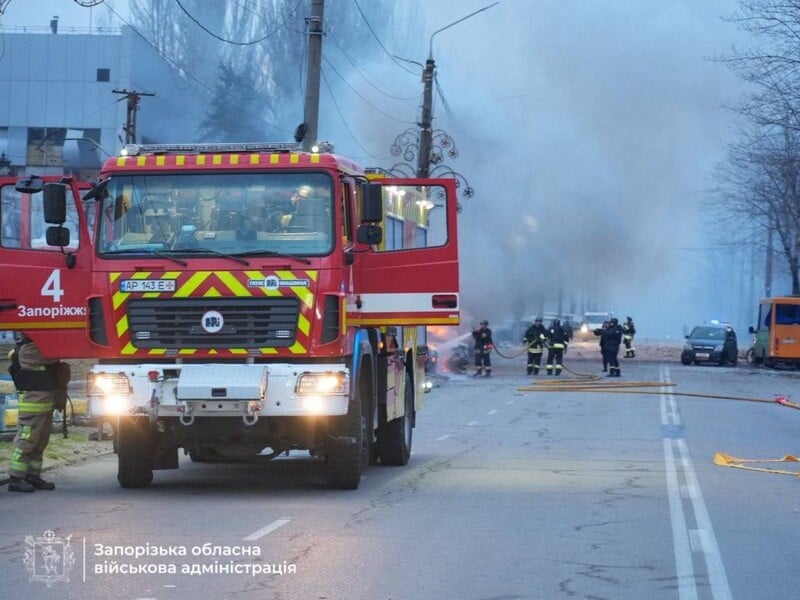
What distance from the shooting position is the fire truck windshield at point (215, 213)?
1145 centimetres

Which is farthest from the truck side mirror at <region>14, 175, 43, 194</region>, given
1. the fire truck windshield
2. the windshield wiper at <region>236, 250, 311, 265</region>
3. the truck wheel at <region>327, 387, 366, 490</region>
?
the truck wheel at <region>327, 387, 366, 490</region>

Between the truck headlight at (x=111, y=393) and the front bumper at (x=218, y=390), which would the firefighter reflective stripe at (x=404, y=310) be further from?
the truck headlight at (x=111, y=393)

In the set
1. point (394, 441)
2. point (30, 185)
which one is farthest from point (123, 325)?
point (394, 441)

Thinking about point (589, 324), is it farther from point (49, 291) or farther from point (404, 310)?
point (49, 291)

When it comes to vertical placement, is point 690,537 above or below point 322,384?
below

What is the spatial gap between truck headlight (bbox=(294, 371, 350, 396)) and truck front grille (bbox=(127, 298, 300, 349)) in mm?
368

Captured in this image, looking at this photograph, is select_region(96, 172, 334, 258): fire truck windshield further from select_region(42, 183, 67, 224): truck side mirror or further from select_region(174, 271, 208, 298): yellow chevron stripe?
select_region(42, 183, 67, 224): truck side mirror

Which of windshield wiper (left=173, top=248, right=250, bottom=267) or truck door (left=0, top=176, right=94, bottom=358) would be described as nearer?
windshield wiper (left=173, top=248, right=250, bottom=267)

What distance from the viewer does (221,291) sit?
37.0ft

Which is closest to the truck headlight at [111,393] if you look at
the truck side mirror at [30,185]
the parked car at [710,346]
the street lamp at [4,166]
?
the truck side mirror at [30,185]

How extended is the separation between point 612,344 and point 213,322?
26.2 meters

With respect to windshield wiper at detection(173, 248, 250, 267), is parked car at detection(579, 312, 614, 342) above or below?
below

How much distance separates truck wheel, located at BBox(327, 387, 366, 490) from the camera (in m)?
11.7

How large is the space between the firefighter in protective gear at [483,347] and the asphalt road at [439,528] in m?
19.1
